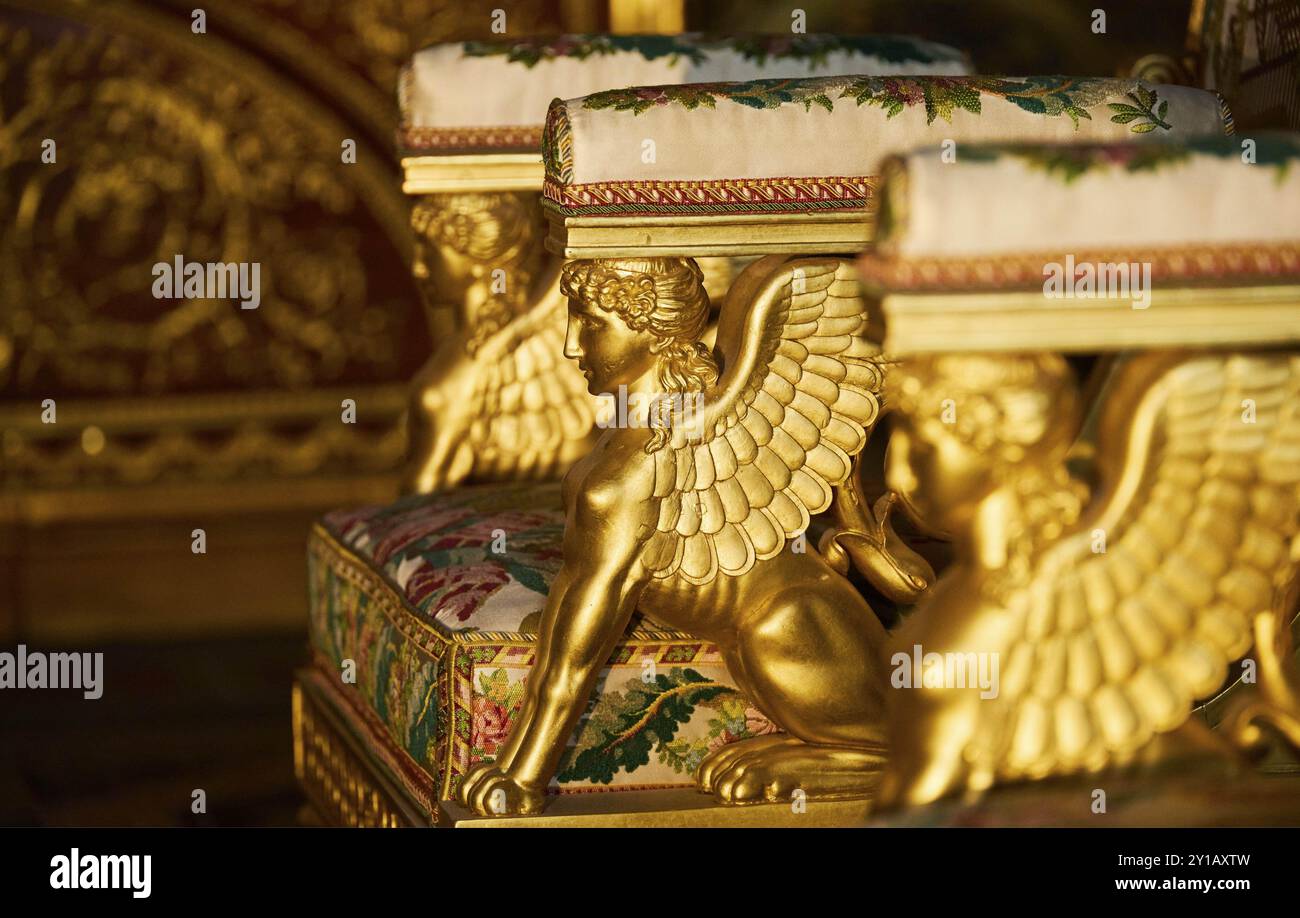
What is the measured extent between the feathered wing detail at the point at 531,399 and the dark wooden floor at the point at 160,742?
2.20ft

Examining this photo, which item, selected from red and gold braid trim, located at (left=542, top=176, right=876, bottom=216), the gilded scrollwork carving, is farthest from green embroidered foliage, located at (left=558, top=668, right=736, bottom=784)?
the gilded scrollwork carving

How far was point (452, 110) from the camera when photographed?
2797 millimetres

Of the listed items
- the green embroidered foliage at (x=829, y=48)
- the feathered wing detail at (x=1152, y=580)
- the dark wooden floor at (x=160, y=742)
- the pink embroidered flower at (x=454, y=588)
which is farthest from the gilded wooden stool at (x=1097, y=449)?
the dark wooden floor at (x=160, y=742)

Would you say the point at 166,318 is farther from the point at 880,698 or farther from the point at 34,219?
the point at 880,698

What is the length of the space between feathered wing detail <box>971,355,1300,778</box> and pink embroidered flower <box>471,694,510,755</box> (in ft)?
2.37

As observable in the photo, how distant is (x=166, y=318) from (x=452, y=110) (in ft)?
7.10

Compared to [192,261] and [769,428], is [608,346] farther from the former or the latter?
[192,261]

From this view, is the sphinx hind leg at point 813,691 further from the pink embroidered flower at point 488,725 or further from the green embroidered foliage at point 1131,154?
the green embroidered foliage at point 1131,154

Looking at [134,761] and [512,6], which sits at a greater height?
[512,6]

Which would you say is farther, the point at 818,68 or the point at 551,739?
the point at 818,68

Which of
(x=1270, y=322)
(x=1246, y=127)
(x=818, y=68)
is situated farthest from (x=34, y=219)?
(x=1270, y=322)

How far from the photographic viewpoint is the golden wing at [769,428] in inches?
82.4

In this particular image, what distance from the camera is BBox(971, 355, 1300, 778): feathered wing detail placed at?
1570mm

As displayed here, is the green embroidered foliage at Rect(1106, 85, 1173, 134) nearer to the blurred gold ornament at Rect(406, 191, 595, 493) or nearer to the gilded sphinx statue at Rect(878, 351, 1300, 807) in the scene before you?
the gilded sphinx statue at Rect(878, 351, 1300, 807)
